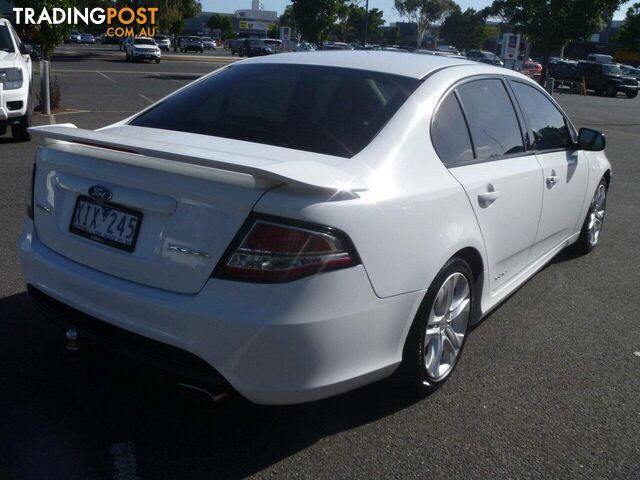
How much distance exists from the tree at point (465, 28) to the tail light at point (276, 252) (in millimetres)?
105050

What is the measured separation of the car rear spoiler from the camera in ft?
8.91

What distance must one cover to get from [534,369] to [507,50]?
954 inches

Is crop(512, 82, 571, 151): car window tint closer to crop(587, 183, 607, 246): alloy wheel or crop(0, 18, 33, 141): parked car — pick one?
crop(587, 183, 607, 246): alloy wheel

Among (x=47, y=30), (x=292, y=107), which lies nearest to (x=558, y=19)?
(x=47, y=30)

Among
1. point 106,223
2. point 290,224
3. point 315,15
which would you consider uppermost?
point 315,15

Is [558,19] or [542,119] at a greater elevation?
[558,19]

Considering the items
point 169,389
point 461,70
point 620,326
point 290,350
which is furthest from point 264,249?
point 620,326

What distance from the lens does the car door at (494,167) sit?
370cm

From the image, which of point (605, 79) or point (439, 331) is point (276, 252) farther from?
point (605, 79)

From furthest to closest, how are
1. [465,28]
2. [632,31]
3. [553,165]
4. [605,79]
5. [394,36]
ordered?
1. [394,36]
2. [465,28]
3. [632,31]
4. [605,79]
5. [553,165]

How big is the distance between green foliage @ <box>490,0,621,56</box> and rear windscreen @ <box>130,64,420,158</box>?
3296cm

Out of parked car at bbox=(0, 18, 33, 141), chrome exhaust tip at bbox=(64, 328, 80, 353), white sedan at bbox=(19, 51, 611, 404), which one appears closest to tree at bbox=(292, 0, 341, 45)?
parked car at bbox=(0, 18, 33, 141)

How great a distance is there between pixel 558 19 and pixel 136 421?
34.4 meters

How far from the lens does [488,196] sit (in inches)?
149
